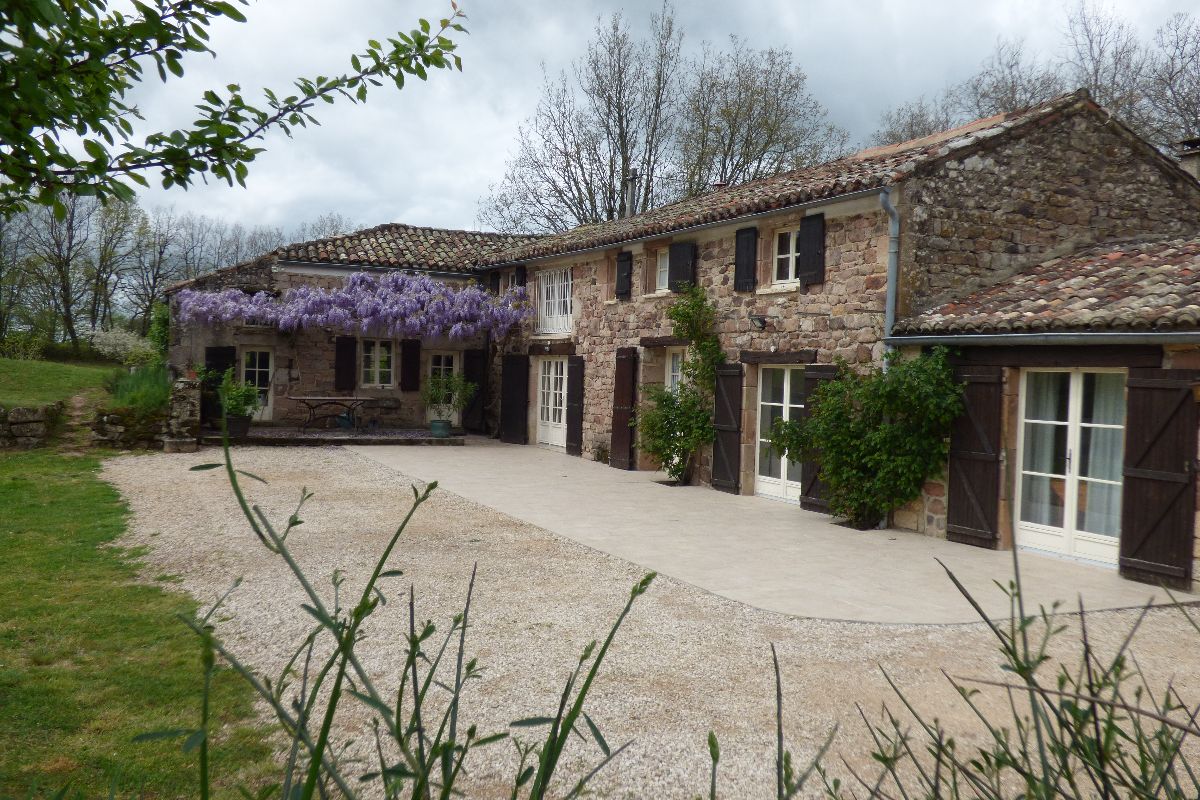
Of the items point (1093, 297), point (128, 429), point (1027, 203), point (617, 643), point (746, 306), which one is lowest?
point (617, 643)

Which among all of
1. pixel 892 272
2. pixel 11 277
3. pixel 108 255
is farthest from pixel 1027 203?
pixel 108 255

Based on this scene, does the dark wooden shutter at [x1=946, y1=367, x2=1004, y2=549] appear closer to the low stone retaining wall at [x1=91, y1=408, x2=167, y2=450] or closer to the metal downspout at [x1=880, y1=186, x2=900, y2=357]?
the metal downspout at [x1=880, y1=186, x2=900, y2=357]

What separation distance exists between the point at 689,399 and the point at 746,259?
1.97 m

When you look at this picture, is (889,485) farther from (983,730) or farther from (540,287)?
(540,287)

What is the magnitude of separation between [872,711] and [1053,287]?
5867 mm

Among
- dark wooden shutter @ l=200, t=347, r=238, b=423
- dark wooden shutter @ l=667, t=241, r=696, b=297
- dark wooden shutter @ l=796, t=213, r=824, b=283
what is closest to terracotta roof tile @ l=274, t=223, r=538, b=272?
dark wooden shutter @ l=200, t=347, r=238, b=423

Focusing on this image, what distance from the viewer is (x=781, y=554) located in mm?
7590

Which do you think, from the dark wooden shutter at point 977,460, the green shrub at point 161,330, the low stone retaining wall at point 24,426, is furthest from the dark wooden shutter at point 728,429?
the green shrub at point 161,330

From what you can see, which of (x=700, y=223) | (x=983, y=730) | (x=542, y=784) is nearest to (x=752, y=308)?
(x=700, y=223)

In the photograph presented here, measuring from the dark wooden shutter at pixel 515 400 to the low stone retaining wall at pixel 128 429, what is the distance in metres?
5.85

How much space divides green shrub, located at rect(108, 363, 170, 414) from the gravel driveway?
591cm

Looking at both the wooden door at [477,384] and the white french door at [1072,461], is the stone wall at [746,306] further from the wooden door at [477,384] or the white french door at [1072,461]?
the wooden door at [477,384]

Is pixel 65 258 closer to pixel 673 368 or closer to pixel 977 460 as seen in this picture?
pixel 673 368

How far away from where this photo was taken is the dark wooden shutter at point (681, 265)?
1209 centimetres
